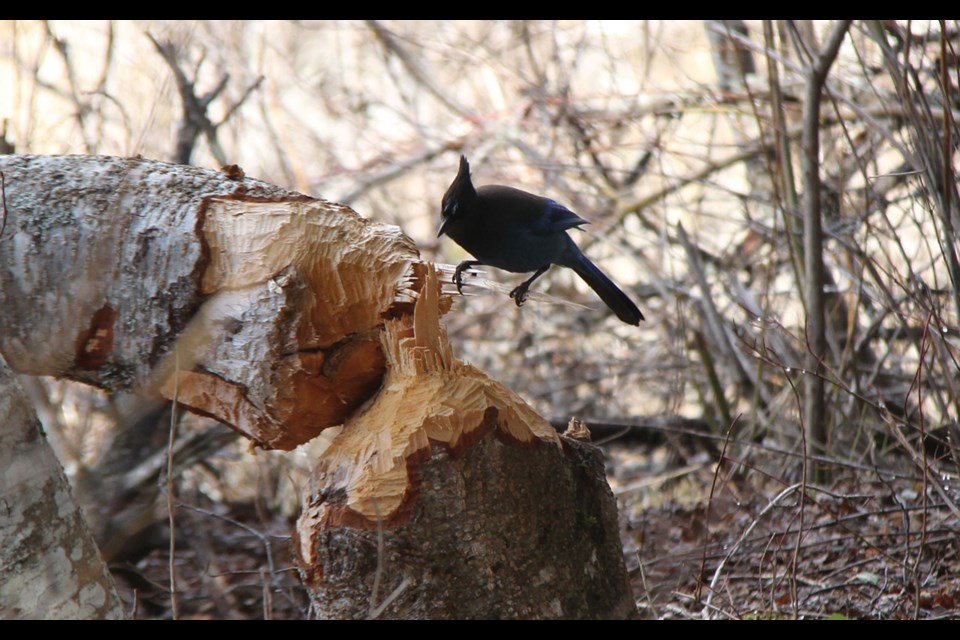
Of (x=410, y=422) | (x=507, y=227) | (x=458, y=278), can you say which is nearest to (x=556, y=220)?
(x=507, y=227)

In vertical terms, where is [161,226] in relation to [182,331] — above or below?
above

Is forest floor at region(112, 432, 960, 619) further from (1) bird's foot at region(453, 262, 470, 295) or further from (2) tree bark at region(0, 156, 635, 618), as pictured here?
(1) bird's foot at region(453, 262, 470, 295)

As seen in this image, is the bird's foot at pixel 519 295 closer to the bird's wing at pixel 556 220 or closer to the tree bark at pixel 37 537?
the bird's wing at pixel 556 220

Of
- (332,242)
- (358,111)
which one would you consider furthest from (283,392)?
(358,111)

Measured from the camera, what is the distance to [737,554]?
10.5 ft

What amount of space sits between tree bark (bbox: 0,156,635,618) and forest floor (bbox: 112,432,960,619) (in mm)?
280

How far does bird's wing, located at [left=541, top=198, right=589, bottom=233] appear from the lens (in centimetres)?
327

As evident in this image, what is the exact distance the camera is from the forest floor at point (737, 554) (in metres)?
2.53

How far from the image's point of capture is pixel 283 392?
2129 mm

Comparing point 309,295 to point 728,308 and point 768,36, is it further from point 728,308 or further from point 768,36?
point 728,308

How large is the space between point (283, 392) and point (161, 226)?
0.52 meters

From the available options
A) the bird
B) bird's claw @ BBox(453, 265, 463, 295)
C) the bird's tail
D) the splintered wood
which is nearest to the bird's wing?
the bird

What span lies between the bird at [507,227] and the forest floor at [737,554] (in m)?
0.93

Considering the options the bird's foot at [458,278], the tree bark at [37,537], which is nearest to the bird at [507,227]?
the bird's foot at [458,278]
